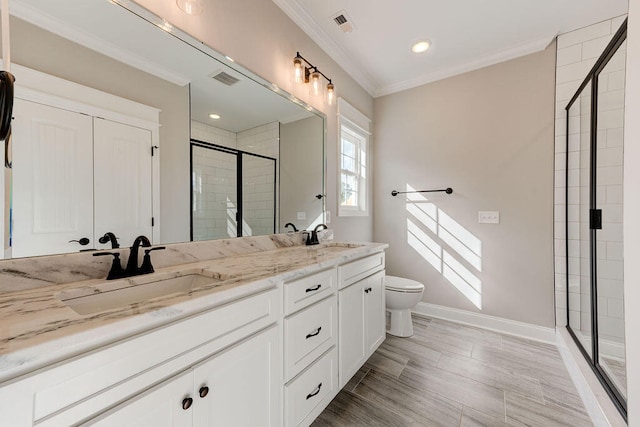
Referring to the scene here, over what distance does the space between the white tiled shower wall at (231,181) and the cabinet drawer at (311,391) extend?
854 mm

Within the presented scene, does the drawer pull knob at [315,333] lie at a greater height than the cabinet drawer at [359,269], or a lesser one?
lesser

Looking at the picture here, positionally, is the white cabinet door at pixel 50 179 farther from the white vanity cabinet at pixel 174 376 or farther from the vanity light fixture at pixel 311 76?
the vanity light fixture at pixel 311 76

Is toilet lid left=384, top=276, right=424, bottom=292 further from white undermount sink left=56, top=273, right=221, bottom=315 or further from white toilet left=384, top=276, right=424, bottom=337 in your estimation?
white undermount sink left=56, top=273, right=221, bottom=315

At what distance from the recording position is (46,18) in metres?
0.88

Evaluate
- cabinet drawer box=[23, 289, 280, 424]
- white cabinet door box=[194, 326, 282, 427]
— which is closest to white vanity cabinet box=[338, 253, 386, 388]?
white cabinet door box=[194, 326, 282, 427]

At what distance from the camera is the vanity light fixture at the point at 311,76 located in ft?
6.28

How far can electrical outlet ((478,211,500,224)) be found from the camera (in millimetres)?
2375

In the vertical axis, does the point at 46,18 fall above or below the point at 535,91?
below

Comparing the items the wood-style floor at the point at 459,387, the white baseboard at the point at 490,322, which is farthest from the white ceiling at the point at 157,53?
the white baseboard at the point at 490,322

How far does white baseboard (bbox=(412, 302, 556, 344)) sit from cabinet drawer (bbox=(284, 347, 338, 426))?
170cm

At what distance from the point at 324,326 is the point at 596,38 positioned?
9.82ft

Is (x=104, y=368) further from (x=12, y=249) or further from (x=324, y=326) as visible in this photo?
(x=324, y=326)

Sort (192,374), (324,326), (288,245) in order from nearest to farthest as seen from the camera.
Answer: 1. (192,374)
2. (324,326)
3. (288,245)

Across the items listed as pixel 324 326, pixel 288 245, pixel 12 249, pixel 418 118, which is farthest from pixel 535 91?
pixel 12 249
